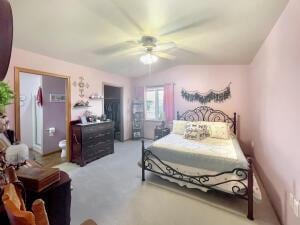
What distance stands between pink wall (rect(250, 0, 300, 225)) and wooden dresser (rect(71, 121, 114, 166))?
134 inches

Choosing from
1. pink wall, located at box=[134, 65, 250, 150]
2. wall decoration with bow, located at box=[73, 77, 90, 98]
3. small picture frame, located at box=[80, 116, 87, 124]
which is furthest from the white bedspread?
wall decoration with bow, located at box=[73, 77, 90, 98]

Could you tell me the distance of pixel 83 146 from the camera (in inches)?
147

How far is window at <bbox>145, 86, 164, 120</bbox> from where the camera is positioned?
5.84 meters

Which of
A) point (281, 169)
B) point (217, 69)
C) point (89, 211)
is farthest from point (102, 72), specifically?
point (281, 169)

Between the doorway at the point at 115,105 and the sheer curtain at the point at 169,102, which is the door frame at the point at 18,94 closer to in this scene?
the doorway at the point at 115,105

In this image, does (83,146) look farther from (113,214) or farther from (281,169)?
(281,169)

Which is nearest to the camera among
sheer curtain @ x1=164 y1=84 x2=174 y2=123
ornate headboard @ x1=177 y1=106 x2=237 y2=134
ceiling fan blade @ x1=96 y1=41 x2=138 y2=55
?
ceiling fan blade @ x1=96 y1=41 x2=138 y2=55

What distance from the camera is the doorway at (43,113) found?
456 cm

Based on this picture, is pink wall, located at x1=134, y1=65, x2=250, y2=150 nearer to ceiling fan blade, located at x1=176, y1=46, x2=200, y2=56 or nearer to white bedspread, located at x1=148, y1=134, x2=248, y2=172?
Result: ceiling fan blade, located at x1=176, y1=46, x2=200, y2=56

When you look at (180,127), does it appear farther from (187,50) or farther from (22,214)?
(22,214)

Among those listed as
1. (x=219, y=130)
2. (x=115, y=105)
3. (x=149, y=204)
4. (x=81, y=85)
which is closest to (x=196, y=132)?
(x=219, y=130)

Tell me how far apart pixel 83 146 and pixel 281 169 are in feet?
11.3

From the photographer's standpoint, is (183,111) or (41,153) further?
(183,111)

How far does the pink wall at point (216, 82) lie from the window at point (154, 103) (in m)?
0.37
